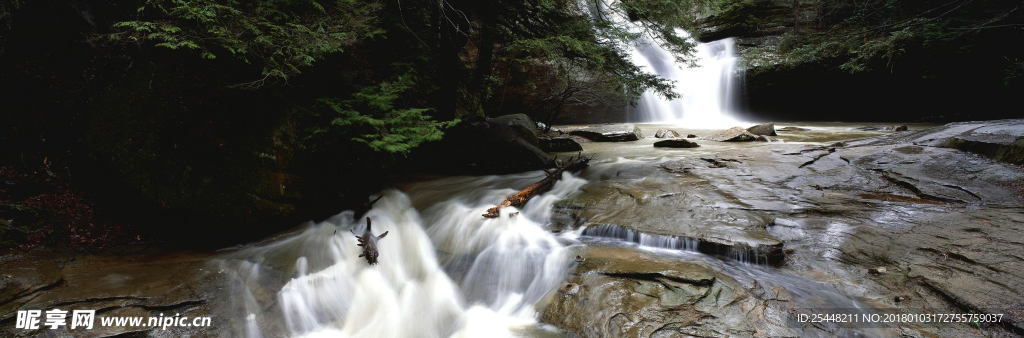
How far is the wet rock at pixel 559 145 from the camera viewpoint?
10.2 metres

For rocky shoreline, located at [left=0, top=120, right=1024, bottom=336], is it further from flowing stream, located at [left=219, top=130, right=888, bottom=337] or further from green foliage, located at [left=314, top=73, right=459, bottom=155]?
green foliage, located at [left=314, top=73, right=459, bottom=155]

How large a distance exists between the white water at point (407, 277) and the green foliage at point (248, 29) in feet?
6.83

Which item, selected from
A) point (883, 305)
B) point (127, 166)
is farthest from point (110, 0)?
point (883, 305)

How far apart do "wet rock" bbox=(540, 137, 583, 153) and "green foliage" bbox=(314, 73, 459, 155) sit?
554 centimetres

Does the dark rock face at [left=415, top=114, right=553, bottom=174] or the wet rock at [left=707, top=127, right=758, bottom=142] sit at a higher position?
the wet rock at [left=707, top=127, right=758, bottom=142]

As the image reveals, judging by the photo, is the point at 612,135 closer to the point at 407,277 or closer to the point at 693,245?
the point at 693,245

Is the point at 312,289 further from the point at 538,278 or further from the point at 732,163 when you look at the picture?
the point at 732,163

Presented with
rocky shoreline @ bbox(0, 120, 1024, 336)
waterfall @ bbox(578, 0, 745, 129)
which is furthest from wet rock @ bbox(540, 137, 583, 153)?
waterfall @ bbox(578, 0, 745, 129)

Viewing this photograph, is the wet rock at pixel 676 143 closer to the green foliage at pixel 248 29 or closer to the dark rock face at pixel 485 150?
the dark rock face at pixel 485 150

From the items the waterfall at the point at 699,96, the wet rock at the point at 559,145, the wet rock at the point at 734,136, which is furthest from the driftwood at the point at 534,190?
the waterfall at the point at 699,96

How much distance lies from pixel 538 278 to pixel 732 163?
5.32 metres

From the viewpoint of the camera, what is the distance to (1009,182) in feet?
16.9

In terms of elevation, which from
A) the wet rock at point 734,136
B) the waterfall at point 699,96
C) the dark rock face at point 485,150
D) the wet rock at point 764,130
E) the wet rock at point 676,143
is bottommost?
the dark rock face at point 485,150

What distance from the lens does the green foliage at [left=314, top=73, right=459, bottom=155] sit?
14.9ft
